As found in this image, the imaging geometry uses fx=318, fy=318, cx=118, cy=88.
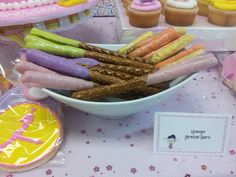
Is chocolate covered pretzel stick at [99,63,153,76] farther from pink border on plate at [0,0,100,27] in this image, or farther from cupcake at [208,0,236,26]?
cupcake at [208,0,236,26]

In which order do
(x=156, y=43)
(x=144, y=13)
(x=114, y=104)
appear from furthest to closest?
(x=144, y=13) < (x=156, y=43) < (x=114, y=104)

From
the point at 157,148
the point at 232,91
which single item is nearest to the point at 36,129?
the point at 157,148

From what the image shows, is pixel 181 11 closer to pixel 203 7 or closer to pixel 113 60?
pixel 203 7

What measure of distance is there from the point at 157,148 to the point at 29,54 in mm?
233

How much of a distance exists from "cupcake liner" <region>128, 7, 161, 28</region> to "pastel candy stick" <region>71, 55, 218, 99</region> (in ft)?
0.82

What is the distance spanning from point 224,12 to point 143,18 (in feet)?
0.57

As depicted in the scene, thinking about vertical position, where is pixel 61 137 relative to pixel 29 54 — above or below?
below

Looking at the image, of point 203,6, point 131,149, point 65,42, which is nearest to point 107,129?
point 131,149

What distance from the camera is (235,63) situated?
637 millimetres

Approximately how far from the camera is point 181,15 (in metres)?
0.69

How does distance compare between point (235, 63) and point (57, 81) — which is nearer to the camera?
point (57, 81)

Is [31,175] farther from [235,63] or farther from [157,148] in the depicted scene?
[235,63]

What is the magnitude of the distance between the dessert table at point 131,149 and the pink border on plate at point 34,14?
7.0 inches

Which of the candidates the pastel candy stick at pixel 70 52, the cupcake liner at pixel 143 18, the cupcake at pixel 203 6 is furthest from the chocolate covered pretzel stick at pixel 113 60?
the cupcake at pixel 203 6
